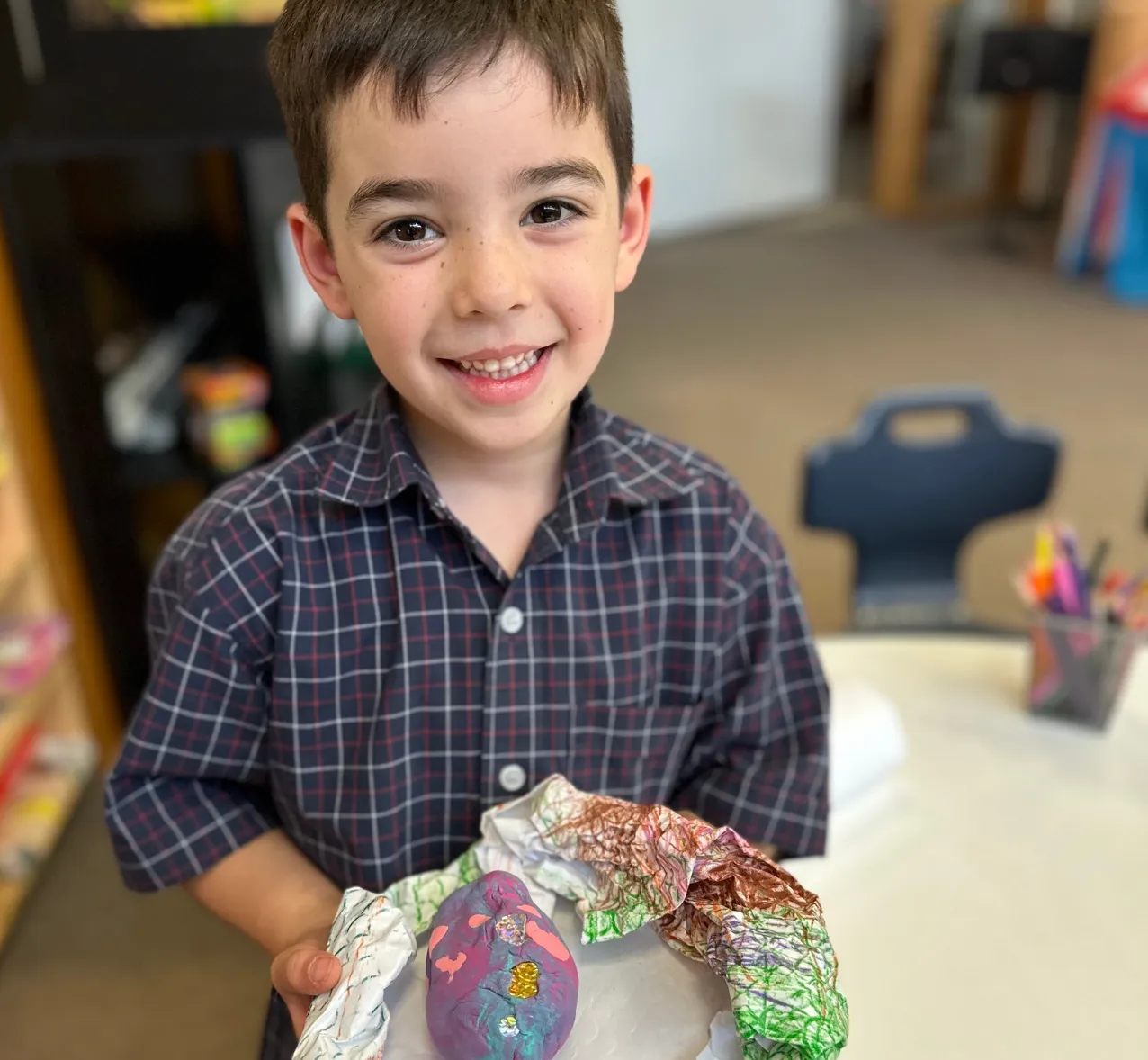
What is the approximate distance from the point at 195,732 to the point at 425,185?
1.13 ft

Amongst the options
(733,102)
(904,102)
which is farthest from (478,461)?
(904,102)

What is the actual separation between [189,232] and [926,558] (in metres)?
1.22

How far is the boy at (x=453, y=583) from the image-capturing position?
1.81 feet

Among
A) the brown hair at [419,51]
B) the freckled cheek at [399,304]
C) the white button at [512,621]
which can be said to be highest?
the brown hair at [419,51]

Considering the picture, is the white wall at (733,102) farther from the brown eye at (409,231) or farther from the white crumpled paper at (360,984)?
the white crumpled paper at (360,984)

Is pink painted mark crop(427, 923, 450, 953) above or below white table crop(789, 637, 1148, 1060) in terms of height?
above

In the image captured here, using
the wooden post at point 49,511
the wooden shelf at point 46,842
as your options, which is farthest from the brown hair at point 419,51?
the wooden shelf at point 46,842

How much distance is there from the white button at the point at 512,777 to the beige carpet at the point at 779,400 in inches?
32.3

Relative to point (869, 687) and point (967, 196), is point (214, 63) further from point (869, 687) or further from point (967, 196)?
point (967, 196)

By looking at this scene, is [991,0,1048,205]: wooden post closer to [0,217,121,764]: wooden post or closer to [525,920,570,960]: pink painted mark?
[0,217,121,764]: wooden post

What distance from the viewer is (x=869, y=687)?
92 cm

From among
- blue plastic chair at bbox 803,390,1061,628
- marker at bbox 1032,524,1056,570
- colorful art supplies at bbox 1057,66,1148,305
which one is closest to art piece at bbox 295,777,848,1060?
marker at bbox 1032,524,1056,570

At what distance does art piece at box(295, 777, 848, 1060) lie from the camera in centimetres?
47

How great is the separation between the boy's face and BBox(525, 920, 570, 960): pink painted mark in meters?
0.25
